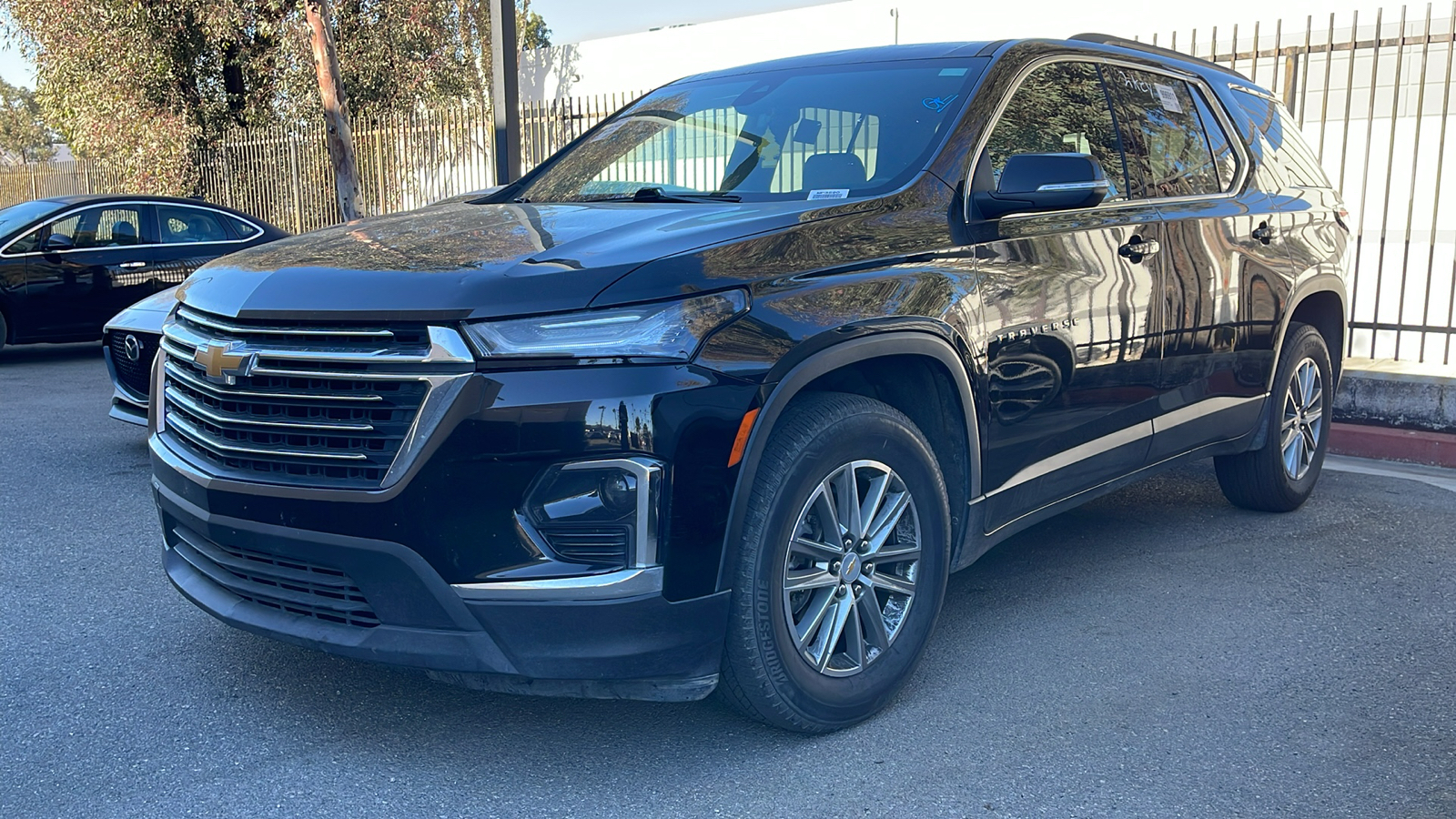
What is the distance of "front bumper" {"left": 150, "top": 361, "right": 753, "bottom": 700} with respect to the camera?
262 cm

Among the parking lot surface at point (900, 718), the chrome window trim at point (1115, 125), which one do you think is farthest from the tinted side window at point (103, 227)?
the chrome window trim at point (1115, 125)

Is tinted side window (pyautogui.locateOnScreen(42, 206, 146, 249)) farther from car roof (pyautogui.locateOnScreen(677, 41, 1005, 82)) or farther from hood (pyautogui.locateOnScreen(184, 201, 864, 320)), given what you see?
hood (pyautogui.locateOnScreen(184, 201, 864, 320))

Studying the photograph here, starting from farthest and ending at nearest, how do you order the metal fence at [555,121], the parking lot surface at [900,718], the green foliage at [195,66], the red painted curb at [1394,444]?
the green foliage at [195,66] < the metal fence at [555,121] < the red painted curb at [1394,444] < the parking lot surface at [900,718]

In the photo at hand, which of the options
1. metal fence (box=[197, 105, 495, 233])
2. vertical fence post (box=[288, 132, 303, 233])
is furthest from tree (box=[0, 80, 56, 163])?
vertical fence post (box=[288, 132, 303, 233])

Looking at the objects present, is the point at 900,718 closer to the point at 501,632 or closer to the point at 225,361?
the point at 501,632

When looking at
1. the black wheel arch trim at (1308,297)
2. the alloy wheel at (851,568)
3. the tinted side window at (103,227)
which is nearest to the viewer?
the alloy wheel at (851,568)

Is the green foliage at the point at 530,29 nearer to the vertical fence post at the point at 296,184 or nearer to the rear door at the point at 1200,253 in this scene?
the vertical fence post at the point at 296,184

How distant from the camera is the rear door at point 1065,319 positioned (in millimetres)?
3535

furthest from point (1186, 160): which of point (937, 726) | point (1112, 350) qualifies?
point (937, 726)

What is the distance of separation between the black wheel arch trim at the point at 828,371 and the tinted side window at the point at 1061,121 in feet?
2.38

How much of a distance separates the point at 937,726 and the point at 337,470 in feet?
5.53

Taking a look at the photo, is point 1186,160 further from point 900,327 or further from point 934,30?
point 934,30

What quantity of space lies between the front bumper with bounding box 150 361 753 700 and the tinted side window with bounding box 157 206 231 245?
9.10 metres

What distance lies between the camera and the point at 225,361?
2.95 metres
